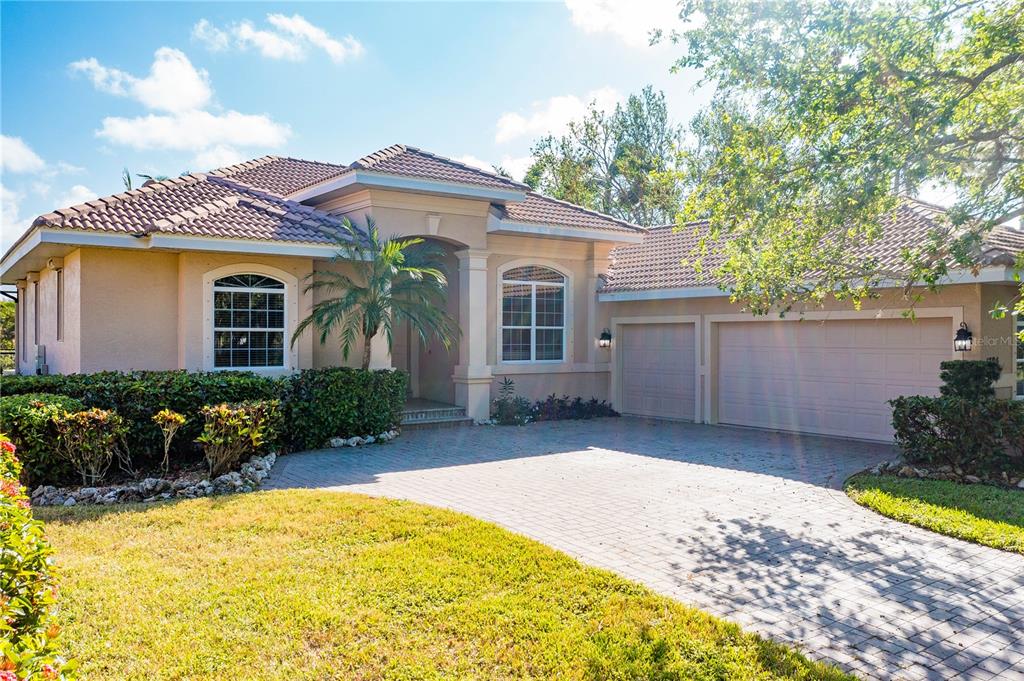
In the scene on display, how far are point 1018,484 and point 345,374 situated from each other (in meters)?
10.0

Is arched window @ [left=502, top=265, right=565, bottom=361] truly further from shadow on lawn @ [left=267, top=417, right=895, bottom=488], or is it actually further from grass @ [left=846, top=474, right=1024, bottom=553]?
grass @ [left=846, top=474, right=1024, bottom=553]

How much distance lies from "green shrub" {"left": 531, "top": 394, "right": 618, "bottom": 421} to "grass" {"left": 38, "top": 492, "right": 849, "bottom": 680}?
363 inches

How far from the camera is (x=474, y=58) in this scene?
1478cm

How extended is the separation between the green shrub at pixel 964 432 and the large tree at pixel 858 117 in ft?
7.09

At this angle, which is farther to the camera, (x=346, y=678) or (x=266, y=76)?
(x=266, y=76)

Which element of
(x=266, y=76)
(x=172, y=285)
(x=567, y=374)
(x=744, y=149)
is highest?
(x=266, y=76)

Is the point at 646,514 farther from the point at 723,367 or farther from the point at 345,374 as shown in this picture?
the point at 723,367

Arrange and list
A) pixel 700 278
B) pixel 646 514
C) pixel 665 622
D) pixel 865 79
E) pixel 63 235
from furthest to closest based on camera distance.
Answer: pixel 700 278 < pixel 63 235 < pixel 646 514 < pixel 865 79 < pixel 665 622

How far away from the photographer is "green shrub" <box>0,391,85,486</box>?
852cm

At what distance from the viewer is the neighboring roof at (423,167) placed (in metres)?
14.0

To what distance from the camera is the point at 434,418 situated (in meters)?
15.1

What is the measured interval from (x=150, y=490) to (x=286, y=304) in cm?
550

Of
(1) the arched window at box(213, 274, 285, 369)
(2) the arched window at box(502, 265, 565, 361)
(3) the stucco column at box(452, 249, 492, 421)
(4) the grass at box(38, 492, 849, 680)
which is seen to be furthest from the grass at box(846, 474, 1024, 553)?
(1) the arched window at box(213, 274, 285, 369)

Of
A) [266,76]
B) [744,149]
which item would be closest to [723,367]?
[744,149]
